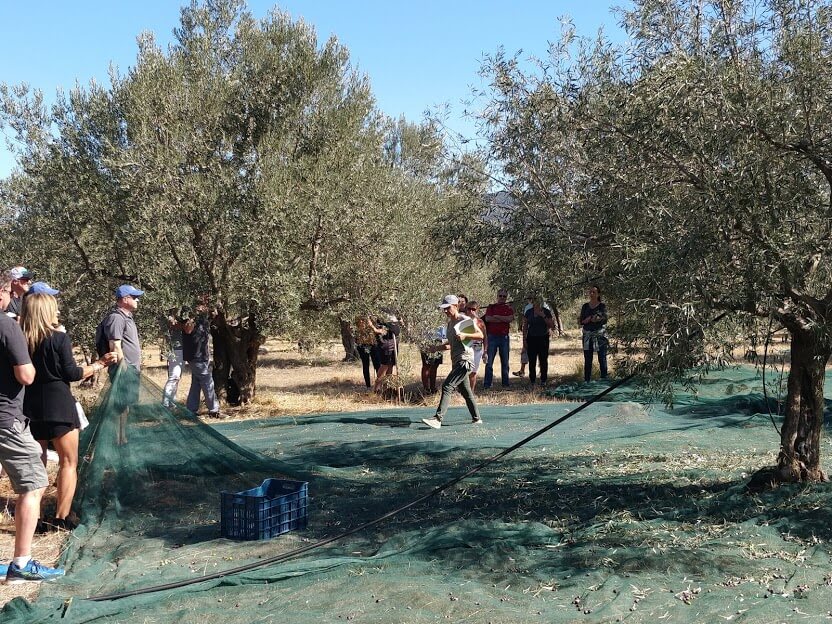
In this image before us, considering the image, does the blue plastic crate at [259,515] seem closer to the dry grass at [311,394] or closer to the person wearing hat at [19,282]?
the dry grass at [311,394]

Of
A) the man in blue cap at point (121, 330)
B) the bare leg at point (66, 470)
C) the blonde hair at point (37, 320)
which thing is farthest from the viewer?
the man in blue cap at point (121, 330)

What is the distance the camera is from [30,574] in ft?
16.9

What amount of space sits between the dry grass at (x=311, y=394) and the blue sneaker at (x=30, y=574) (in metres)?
0.05

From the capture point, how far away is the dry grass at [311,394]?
614 centimetres

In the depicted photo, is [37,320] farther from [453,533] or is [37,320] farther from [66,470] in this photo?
[453,533]

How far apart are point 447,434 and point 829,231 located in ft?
18.0

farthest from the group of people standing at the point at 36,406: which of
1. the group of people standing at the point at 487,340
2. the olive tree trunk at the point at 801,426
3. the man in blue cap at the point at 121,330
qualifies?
the group of people standing at the point at 487,340

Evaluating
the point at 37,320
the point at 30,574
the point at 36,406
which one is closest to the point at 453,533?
the point at 30,574

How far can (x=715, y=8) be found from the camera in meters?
5.49

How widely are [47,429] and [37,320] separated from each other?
78 cm

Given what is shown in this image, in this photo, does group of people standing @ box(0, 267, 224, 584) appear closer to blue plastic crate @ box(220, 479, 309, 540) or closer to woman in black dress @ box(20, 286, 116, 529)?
woman in black dress @ box(20, 286, 116, 529)

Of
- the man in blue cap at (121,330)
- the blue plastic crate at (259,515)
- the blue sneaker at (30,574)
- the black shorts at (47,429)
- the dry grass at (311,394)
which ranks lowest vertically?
the blue sneaker at (30,574)

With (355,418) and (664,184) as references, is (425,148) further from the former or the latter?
(355,418)

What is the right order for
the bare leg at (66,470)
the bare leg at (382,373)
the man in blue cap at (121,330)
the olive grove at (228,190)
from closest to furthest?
the bare leg at (66,470)
the man in blue cap at (121,330)
the olive grove at (228,190)
the bare leg at (382,373)
